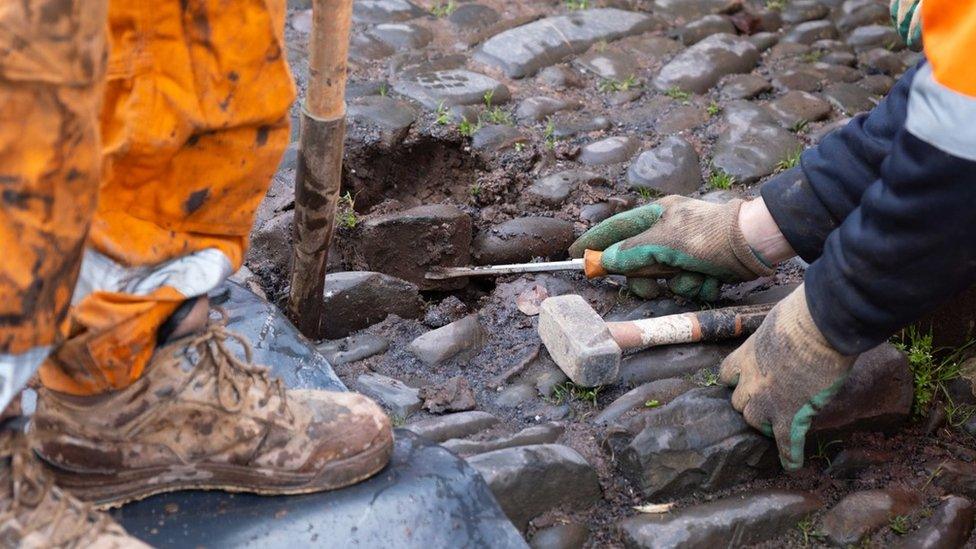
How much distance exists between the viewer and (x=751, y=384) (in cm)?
245

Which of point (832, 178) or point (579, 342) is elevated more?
point (832, 178)

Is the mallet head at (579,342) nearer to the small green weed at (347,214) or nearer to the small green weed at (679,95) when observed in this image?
the small green weed at (347,214)

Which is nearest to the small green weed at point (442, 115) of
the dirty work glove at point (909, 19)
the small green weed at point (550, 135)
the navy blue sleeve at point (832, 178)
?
the small green weed at point (550, 135)

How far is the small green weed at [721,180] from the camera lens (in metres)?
3.55

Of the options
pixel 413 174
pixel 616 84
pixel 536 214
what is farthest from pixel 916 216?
pixel 616 84

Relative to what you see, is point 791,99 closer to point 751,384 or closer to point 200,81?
point 751,384

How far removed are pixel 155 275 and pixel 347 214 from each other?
1.52 meters

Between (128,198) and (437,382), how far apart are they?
1.19 m

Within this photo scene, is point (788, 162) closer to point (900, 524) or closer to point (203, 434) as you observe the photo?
point (900, 524)

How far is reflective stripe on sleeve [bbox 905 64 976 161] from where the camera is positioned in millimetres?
1854

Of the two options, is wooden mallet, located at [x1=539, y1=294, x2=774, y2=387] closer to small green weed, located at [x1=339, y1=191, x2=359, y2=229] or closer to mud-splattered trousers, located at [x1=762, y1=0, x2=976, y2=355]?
mud-splattered trousers, located at [x1=762, y1=0, x2=976, y2=355]

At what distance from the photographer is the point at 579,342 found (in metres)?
2.59

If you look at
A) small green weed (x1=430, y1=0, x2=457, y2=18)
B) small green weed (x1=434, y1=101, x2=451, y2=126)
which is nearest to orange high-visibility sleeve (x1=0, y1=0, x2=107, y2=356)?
small green weed (x1=434, y1=101, x2=451, y2=126)

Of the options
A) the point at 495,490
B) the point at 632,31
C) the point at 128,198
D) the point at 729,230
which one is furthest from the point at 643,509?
the point at 632,31
